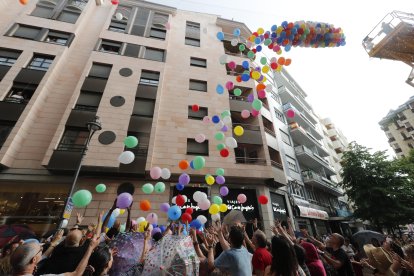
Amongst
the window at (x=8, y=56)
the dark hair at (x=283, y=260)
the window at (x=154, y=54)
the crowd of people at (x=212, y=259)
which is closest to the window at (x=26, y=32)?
the window at (x=8, y=56)

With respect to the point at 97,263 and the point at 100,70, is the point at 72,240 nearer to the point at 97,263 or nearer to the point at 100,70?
the point at 97,263

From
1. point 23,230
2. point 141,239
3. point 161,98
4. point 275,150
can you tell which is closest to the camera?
point 141,239

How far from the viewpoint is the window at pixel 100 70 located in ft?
45.2

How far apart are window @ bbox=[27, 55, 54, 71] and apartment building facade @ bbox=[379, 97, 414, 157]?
55.3m

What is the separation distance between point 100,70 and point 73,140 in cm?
561

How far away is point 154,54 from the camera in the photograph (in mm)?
16359

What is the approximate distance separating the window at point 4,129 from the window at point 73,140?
2.49 meters

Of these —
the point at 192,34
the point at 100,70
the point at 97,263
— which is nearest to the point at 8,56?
the point at 100,70

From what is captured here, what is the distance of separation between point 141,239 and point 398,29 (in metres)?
18.0

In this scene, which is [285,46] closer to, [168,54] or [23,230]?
[168,54]

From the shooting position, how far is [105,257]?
2.39 m

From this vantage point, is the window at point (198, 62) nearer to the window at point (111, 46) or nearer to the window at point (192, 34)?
the window at point (192, 34)

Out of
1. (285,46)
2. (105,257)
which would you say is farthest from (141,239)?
(285,46)

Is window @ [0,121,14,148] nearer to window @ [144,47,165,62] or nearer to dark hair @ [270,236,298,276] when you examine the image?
window @ [144,47,165,62]
